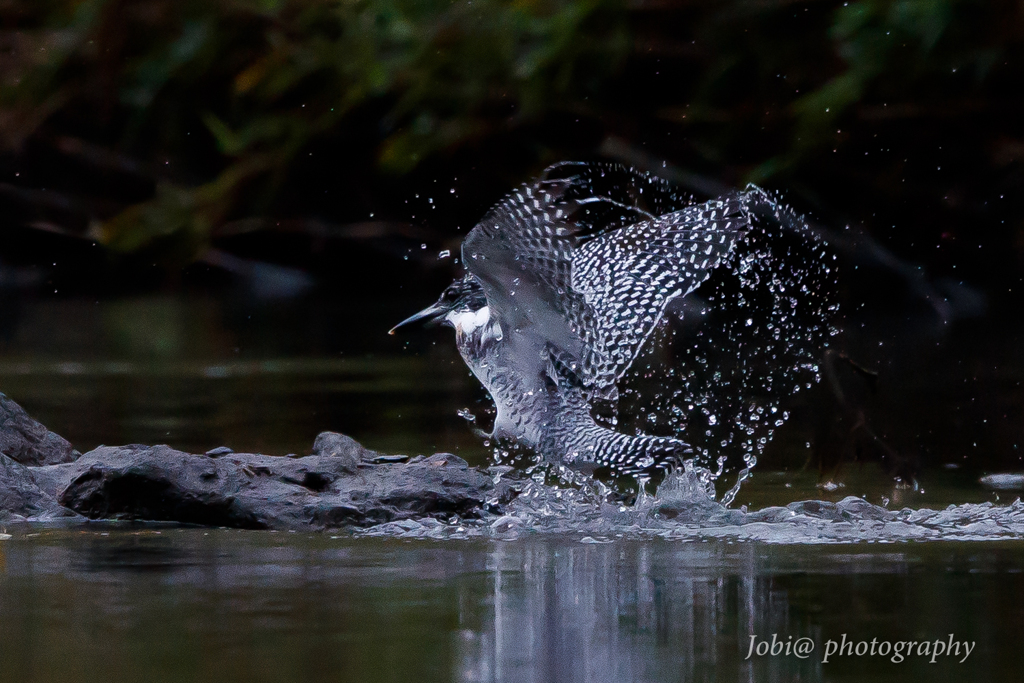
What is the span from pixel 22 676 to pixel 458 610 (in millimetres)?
729

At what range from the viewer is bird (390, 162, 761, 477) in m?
4.10

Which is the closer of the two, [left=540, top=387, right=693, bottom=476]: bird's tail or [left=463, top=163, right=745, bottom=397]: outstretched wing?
[left=540, top=387, right=693, bottom=476]: bird's tail

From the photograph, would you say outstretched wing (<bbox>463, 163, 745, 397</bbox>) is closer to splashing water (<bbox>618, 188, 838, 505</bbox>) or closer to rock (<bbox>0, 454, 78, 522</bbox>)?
splashing water (<bbox>618, 188, 838, 505</bbox>)

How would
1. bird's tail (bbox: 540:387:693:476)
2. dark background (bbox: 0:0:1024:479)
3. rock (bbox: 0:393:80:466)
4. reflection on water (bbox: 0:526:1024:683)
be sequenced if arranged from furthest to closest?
dark background (bbox: 0:0:1024:479)
rock (bbox: 0:393:80:466)
bird's tail (bbox: 540:387:693:476)
reflection on water (bbox: 0:526:1024:683)

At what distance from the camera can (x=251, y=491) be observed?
3762mm

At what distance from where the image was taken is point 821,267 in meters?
10.2

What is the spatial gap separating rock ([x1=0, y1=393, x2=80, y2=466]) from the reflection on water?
90 cm

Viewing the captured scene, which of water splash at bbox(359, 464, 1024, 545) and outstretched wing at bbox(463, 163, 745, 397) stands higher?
outstretched wing at bbox(463, 163, 745, 397)

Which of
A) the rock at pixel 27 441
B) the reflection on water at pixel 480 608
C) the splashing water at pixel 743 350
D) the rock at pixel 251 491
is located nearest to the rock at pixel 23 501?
the rock at pixel 251 491

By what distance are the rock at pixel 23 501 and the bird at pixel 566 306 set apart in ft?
3.75

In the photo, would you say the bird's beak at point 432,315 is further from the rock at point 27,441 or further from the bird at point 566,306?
the rock at point 27,441

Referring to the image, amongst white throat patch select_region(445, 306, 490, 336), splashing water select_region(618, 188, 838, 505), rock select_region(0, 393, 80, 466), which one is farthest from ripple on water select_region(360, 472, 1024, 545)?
rock select_region(0, 393, 80, 466)

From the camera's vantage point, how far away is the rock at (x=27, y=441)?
4.36 meters

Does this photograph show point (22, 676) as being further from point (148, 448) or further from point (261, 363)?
point (261, 363)
